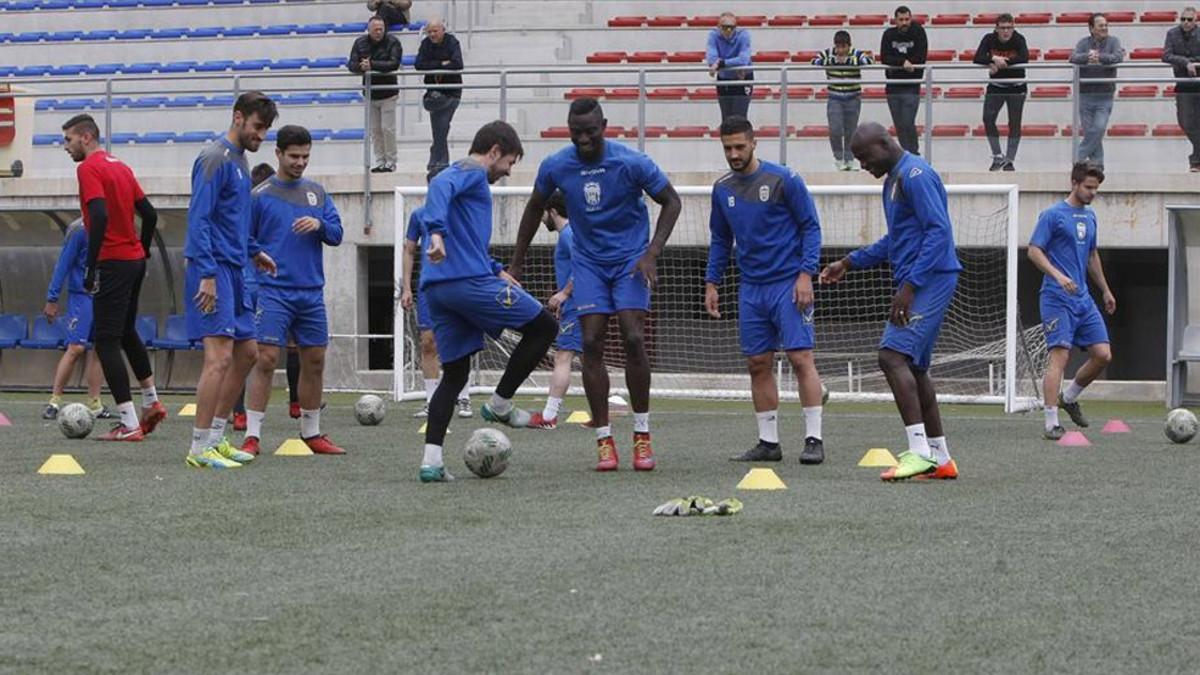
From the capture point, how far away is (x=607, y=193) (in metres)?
9.85

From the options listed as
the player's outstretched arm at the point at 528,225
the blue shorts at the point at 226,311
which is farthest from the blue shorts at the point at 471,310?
the blue shorts at the point at 226,311

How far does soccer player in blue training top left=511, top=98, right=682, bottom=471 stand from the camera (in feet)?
32.2

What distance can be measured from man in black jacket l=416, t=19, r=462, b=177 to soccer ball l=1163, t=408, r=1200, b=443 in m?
11.1

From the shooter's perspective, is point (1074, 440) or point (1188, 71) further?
point (1188, 71)

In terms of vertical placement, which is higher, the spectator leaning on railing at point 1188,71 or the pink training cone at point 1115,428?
the spectator leaning on railing at point 1188,71

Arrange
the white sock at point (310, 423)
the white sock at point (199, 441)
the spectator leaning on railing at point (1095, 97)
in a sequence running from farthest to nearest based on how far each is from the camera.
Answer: the spectator leaning on railing at point (1095, 97)
the white sock at point (310, 423)
the white sock at point (199, 441)

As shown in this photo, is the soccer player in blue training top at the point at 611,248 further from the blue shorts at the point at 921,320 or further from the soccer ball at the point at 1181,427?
the soccer ball at the point at 1181,427

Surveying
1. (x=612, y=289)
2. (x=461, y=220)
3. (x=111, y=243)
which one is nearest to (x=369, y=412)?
(x=111, y=243)

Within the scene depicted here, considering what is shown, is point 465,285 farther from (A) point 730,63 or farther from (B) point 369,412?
(A) point 730,63

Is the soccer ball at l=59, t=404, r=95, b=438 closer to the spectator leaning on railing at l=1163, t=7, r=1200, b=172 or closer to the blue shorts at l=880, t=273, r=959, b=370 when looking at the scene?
the blue shorts at l=880, t=273, r=959, b=370

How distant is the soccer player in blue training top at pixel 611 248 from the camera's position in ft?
32.2

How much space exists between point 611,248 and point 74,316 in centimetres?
746

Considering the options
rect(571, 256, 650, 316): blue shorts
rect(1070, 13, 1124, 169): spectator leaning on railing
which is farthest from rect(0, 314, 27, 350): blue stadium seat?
rect(571, 256, 650, 316): blue shorts

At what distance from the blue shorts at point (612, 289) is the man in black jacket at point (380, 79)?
41.7 ft
